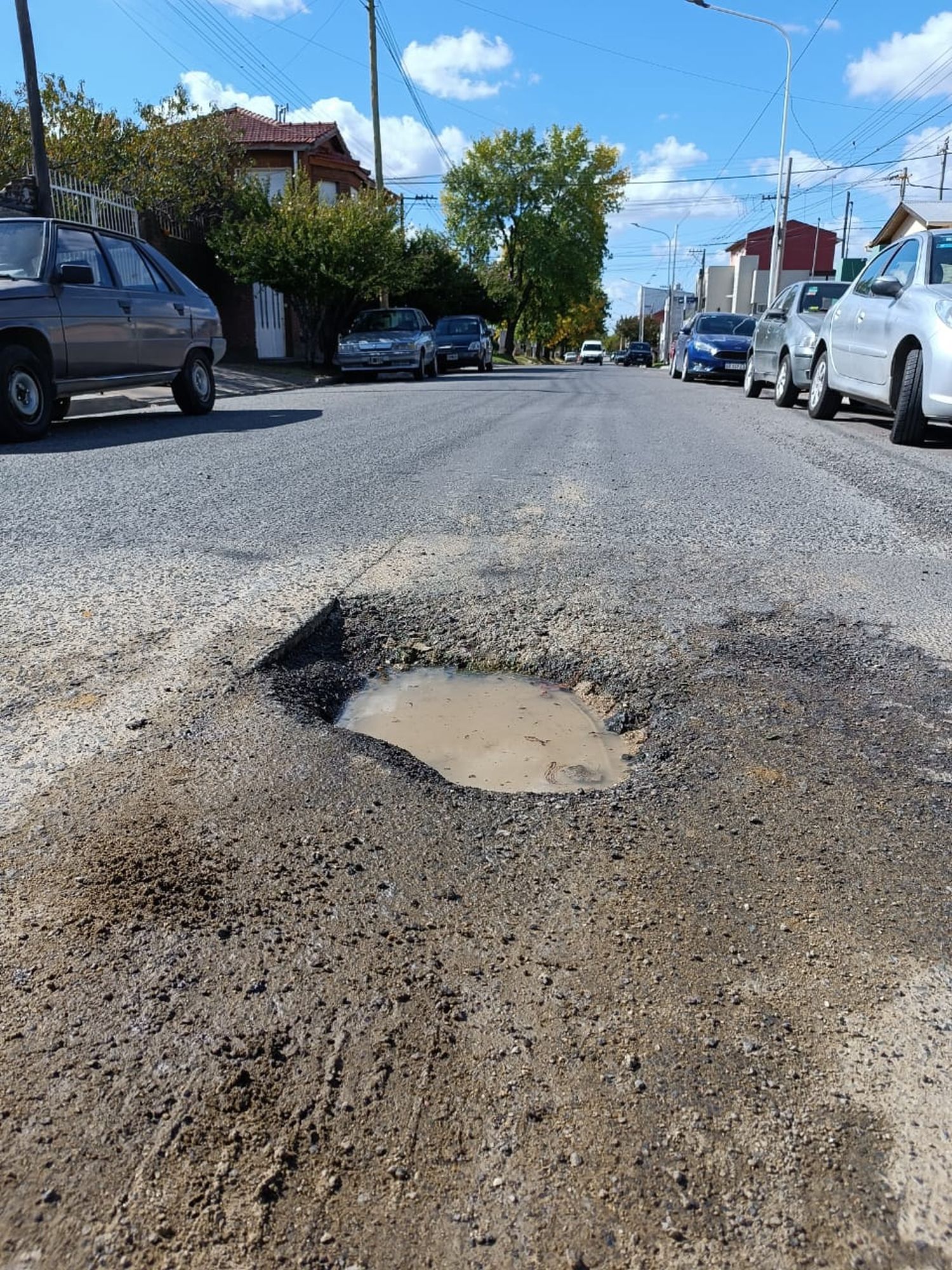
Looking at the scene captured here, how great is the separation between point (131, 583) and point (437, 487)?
261cm

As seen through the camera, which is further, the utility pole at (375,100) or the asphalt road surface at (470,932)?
the utility pole at (375,100)

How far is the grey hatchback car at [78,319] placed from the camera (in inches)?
311

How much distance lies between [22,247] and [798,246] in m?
83.7

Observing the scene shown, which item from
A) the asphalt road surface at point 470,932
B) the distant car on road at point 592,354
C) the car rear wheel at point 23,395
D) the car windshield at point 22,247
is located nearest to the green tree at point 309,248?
the car windshield at point 22,247

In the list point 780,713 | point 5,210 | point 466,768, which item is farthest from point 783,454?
point 5,210

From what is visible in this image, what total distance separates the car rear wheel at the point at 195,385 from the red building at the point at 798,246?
74.7 metres

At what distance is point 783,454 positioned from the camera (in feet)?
26.1

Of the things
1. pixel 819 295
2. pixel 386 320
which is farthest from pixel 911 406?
pixel 386 320

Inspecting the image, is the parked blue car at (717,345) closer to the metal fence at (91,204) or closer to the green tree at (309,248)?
the green tree at (309,248)

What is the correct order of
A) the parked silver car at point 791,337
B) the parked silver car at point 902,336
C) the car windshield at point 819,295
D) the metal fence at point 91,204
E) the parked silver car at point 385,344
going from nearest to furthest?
the parked silver car at point 902,336
the parked silver car at point 791,337
the car windshield at point 819,295
the metal fence at point 91,204
the parked silver car at point 385,344

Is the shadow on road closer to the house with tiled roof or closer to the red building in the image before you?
the house with tiled roof

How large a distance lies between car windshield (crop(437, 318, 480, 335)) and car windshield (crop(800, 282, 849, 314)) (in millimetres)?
15472

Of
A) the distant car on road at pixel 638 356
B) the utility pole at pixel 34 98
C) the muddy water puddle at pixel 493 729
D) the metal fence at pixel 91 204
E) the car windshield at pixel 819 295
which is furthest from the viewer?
the distant car on road at pixel 638 356

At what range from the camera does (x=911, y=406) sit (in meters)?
8.40
